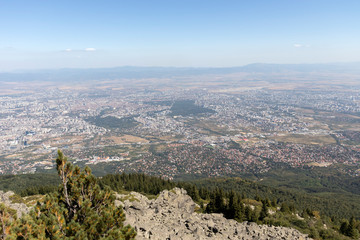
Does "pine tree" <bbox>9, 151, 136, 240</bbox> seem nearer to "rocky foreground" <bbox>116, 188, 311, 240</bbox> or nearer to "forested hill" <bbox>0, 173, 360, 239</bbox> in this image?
"rocky foreground" <bbox>116, 188, 311, 240</bbox>

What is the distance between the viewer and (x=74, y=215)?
13461 mm

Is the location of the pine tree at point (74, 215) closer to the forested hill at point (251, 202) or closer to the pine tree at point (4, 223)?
the pine tree at point (4, 223)

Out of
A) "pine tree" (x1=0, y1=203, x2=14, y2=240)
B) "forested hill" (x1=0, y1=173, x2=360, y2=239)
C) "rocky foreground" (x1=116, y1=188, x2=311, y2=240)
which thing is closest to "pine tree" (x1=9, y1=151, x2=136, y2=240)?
"pine tree" (x1=0, y1=203, x2=14, y2=240)

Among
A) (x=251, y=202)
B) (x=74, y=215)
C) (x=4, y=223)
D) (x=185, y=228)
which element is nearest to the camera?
(x=4, y=223)

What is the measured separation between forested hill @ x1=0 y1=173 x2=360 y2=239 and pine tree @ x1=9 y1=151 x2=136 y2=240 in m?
12.5

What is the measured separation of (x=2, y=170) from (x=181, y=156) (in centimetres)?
9298

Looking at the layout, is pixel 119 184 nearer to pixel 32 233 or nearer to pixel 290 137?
pixel 32 233

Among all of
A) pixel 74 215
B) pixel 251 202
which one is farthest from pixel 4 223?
pixel 251 202

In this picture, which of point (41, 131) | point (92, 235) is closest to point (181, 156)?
point (92, 235)

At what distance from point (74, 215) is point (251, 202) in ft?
135

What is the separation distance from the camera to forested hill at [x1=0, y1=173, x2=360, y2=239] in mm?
32812

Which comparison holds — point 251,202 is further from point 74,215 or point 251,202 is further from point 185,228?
point 74,215

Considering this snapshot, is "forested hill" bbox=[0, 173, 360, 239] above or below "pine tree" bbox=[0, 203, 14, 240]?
below

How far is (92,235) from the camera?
13.0 meters
